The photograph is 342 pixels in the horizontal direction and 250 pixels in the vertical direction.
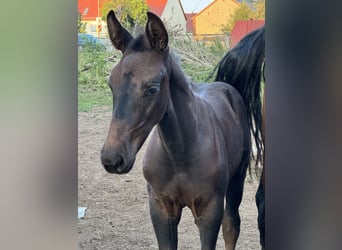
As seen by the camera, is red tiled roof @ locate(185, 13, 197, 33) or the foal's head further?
red tiled roof @ locate(185, 13, 197, 33)

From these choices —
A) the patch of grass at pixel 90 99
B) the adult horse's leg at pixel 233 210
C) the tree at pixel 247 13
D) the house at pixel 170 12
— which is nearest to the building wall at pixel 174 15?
the house at pixel 170 12

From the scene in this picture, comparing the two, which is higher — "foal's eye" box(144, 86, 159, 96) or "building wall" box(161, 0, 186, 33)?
"building wall" box(161, 0, 186, 33)

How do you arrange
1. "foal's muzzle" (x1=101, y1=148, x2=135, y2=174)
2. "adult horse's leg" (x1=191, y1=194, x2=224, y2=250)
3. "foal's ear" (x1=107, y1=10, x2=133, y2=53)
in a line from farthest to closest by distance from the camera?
"adult horse's leg" (x1=191, y1=194, x2=224, y2=250), "foal's ear" (x1=107, y1=10, x2=133, y2=53), "foal's muzzle" (x1=101, y1=148, x2=135, y2=174)

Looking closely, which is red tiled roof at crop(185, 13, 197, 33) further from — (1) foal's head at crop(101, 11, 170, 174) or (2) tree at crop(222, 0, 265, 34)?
(1) foal's head at crop(101, 11, 170, 174)

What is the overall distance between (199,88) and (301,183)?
394 millimetres

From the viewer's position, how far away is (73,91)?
140 centimetres

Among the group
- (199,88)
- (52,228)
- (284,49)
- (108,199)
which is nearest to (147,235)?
(108,199)

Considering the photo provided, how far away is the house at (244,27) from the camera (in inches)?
60.7

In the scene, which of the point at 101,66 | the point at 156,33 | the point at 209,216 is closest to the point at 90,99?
the point at 101,66

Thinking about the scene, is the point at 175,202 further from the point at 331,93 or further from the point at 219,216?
the point at 331,93

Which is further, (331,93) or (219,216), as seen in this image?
(219,216)

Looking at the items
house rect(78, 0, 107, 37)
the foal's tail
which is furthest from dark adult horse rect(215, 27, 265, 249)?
house rect(78, 0, 107, 37)

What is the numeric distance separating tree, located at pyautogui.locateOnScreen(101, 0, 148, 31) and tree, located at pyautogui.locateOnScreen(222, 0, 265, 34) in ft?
0.76

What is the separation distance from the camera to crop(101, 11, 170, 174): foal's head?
1.28 metres
